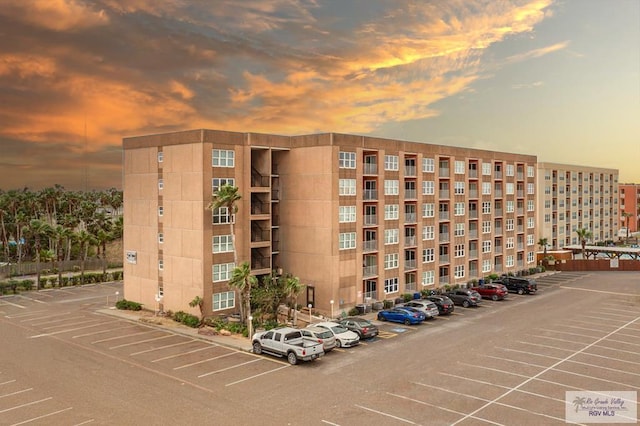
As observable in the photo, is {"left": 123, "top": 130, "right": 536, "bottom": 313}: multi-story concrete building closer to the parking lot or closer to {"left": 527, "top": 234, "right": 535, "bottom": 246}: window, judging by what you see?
the parking lot

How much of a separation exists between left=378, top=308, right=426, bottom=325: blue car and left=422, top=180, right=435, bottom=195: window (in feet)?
57.5

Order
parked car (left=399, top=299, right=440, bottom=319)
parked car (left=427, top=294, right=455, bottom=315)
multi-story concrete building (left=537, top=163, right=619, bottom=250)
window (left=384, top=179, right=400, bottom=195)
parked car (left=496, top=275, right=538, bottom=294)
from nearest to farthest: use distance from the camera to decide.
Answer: parked car (left=399, top=299, right=440, bottom=319) → parked car (left=427, top=294, right=455, bottom=315) → window (left=384, top=179, right=400, bottom=195) → parked car (left=496, top=275, right=538, bottom=294) → multi-story concrete building (left=537, top=163, right=619, bottom=250)

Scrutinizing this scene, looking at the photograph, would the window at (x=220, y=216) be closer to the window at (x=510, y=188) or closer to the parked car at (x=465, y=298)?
the parked car at (x=465, y=298)

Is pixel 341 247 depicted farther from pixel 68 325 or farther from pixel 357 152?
pixel 68 325

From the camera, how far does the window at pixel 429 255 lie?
55.1 metres

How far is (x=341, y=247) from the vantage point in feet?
150

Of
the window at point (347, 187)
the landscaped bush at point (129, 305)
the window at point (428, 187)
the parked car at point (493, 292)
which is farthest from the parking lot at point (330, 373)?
the window at point (428, 187)

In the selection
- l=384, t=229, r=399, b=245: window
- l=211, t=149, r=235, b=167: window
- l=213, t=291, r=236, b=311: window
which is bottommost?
l=213, t=291, r=236, b=311: window

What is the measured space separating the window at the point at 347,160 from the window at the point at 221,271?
13.7m

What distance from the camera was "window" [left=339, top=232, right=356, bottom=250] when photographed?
45853 millimetres

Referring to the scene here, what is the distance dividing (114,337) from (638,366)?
36.5 metres

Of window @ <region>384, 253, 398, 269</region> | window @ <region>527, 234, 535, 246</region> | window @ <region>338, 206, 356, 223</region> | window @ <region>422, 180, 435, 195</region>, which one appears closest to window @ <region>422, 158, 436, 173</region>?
window @ <region>422, 180, 435, 195</region>

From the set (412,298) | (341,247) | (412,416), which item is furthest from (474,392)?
(412,298)

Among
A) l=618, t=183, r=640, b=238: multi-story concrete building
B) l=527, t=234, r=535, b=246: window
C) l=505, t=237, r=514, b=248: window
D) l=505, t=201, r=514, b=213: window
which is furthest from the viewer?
l=618, t=183, r=640, b=238: multi-story concrete building
